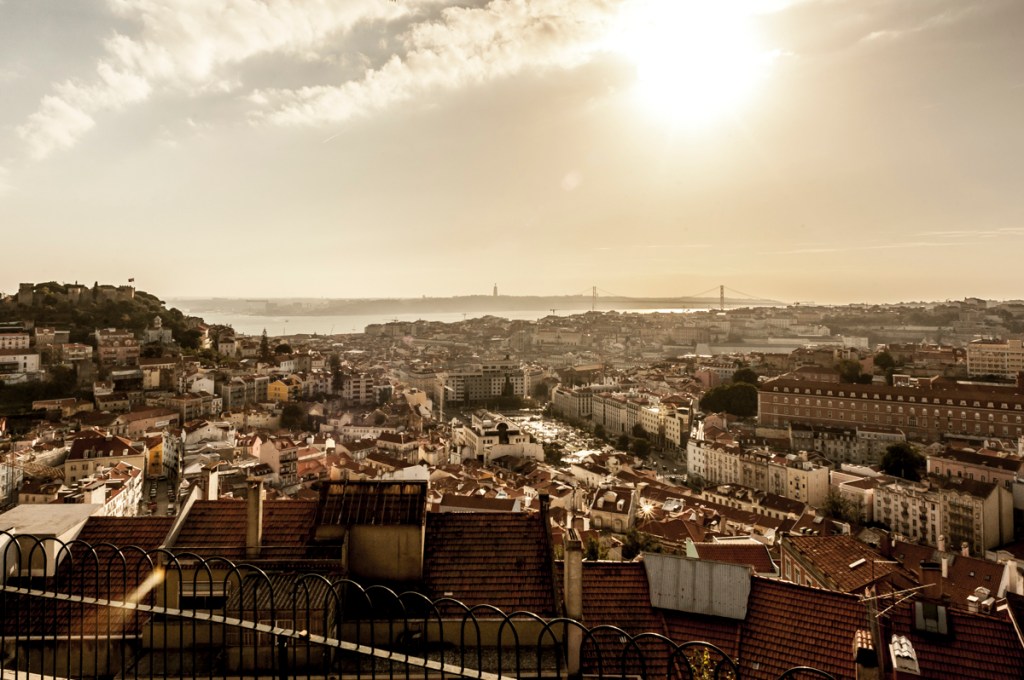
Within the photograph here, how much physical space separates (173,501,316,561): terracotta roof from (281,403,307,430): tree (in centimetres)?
2362

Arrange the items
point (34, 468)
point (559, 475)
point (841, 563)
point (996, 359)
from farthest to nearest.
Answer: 1. point (996, 359)
2. point (559, 475)
3. point (34, 468)
4. point (841, 563)

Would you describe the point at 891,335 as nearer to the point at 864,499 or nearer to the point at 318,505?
the point at 864,499

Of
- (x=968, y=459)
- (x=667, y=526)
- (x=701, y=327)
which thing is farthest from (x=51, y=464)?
(x=701, y=327)

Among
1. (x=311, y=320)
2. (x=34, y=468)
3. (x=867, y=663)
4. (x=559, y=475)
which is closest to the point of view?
(x=867, y=663)

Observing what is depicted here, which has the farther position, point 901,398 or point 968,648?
point 901,398

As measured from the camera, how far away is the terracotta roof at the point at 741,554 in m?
6.37

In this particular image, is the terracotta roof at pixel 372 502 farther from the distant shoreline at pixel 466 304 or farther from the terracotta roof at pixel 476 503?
the distant shoreline at pixel 466 304

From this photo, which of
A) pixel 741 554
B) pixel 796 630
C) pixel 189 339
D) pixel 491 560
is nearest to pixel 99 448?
pixel 741 554

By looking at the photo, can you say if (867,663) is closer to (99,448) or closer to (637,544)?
(637,544)

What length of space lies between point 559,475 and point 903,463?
36.6 feet

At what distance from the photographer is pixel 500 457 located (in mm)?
21703

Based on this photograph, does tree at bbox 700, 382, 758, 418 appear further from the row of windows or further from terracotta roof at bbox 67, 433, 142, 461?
terracotta roof at bbox 67, 433, 142, 461

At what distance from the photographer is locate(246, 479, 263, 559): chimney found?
3621mm

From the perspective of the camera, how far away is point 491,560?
12.1ft
